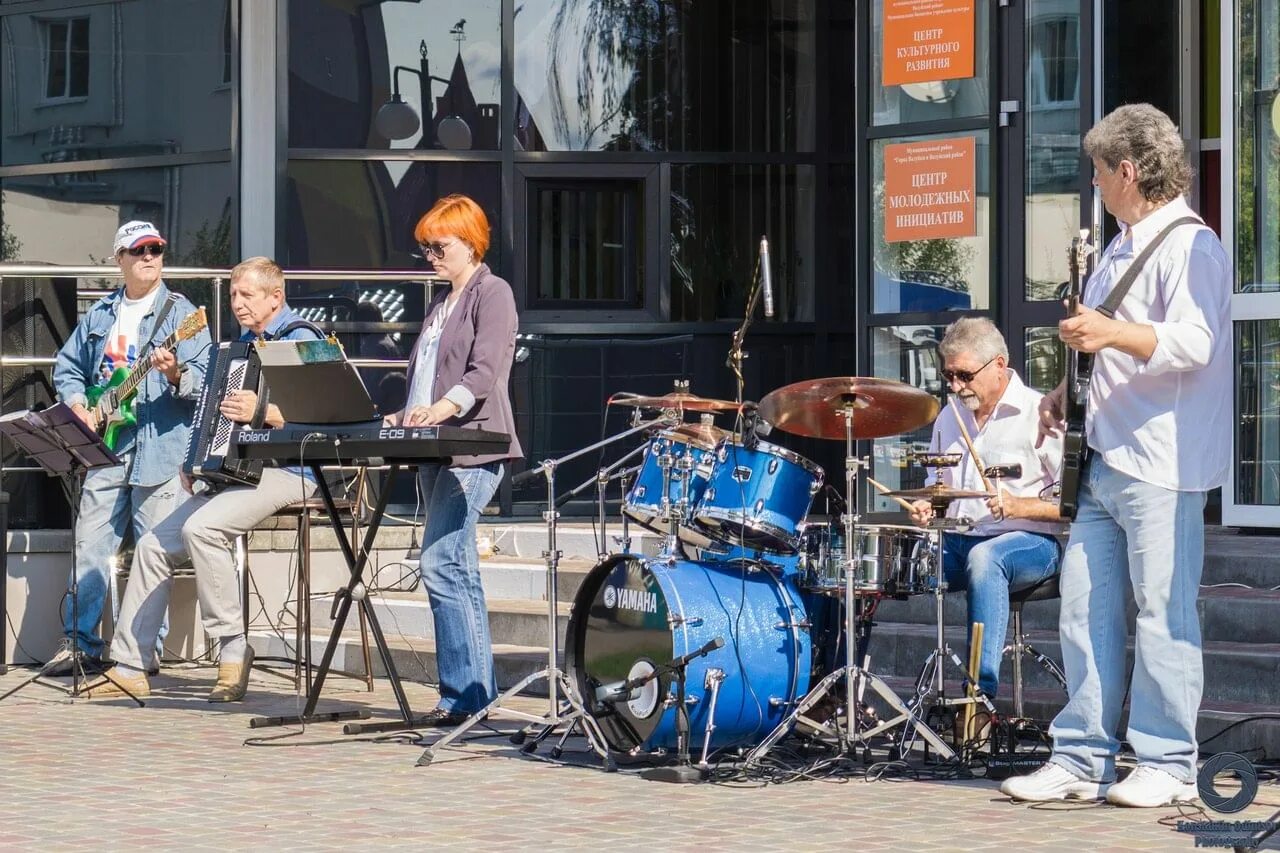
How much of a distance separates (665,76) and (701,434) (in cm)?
549

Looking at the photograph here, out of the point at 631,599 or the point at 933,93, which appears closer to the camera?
the point at 631,599

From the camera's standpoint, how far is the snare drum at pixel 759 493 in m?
6.59

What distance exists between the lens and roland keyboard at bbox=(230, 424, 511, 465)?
693cm

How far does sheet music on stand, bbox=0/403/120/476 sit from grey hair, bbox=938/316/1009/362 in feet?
12.1

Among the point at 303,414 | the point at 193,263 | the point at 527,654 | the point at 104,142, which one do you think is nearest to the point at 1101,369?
the point at 303,414

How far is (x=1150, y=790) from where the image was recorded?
5.77 m

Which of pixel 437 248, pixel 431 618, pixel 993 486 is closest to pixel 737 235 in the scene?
pixel 431 618

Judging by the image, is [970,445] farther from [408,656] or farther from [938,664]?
[408,656]

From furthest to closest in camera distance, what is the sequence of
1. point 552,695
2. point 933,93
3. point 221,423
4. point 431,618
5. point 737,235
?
1. point 737,235
2. point 933,93
3. point 431,618
4. point 221,423
5. point 552,695

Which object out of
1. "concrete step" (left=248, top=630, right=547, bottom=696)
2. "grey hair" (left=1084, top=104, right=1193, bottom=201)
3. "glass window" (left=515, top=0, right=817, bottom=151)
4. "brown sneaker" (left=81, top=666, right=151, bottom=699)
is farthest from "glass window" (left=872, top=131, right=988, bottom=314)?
"brown sneaker" (left=81, top=666, right=151, bottom=699)

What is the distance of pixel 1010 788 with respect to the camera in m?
5.93

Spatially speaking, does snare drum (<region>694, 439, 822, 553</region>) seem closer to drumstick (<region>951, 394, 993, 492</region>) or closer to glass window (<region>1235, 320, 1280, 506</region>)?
drumstick (<region>951, 394, 993, 492</region>)

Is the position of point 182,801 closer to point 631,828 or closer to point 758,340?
point 631,828

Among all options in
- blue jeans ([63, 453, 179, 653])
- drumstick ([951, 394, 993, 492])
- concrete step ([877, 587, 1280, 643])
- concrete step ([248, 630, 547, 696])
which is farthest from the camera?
blue jeans ([63, 453, 179, 653])
